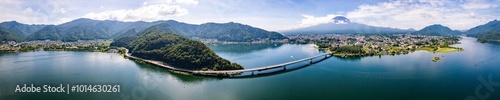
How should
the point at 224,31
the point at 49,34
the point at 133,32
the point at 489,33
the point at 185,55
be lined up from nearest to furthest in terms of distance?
the point at 185,55 < the point at 489,33 < the point at 49,34 < the point at 133,32 < the point at 224,31

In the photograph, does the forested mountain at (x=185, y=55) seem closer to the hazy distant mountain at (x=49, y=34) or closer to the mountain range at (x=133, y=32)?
the mountain range at (x=133, y=32)

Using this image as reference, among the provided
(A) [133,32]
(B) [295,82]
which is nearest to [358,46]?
(B) [295,82]

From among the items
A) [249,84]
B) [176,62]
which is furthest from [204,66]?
[249,84]

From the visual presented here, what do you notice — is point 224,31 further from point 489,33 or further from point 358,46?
point 489,33

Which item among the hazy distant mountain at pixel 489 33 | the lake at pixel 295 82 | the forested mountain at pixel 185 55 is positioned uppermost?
the hazy distant mountain at pixel 489 33

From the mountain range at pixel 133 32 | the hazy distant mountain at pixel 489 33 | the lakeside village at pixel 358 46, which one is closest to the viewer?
the lakeside village at pixel 358 46

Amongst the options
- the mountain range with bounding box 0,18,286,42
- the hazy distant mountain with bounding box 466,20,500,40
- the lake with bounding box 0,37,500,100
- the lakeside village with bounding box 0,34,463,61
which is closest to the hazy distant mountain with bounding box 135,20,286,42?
the mountain range with bounding box 0,18,286,42

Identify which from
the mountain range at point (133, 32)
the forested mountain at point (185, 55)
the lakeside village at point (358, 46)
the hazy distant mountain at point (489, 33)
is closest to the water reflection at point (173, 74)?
the forested mountain at point (185, 55)

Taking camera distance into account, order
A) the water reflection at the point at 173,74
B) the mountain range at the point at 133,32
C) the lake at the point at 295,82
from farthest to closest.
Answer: the mountain range at the point at 133,32
the water reflection at the point at 173,74
the lake at the point at 295,82

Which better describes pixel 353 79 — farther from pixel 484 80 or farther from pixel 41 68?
pixel 41 68

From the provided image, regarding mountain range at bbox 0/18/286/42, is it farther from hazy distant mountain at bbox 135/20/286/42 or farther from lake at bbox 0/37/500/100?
lake at bbox 0/37/500/100

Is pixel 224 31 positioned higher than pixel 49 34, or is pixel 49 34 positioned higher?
pixel 224 31
